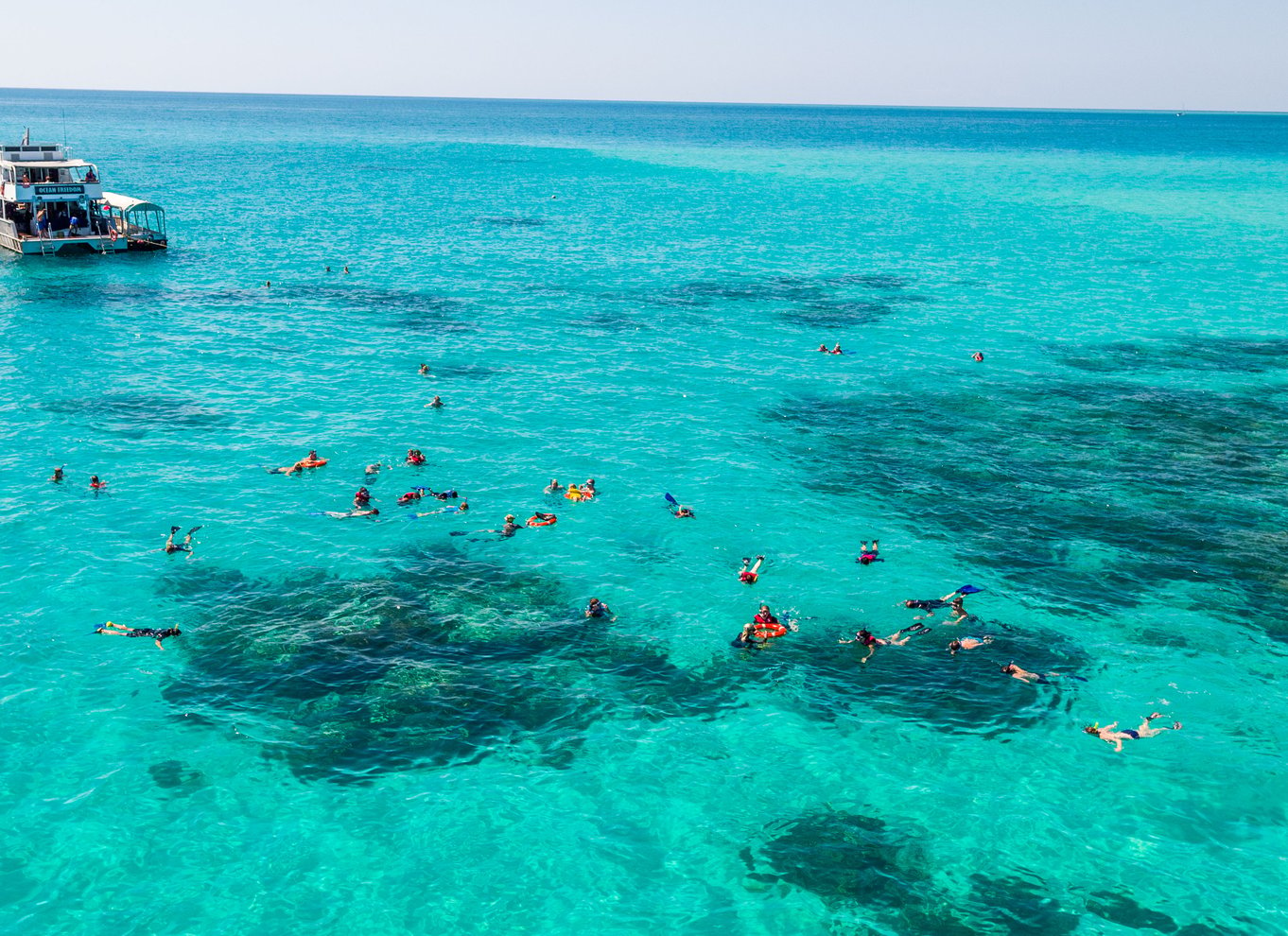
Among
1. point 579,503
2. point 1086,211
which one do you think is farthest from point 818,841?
point 1086,211

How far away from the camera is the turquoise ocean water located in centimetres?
2652

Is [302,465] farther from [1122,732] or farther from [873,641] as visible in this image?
[1122,732]

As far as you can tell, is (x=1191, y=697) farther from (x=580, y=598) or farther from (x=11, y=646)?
(x=11, y=646)

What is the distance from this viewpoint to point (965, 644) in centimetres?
3691

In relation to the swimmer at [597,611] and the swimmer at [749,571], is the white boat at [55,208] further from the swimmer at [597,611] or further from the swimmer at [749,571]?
the swimmer at [749,571]

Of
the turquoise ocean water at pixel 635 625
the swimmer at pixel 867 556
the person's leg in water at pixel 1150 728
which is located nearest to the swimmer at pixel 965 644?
the turquoise ocean water at pixel 635 625

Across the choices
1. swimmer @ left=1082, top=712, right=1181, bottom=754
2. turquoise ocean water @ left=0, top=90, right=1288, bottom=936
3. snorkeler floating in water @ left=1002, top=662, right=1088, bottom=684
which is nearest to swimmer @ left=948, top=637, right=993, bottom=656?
turquoise ocean water @ left=0, top=90, right=1288, bottom=936

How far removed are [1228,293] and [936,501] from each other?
69.6 m

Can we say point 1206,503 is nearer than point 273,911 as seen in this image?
No

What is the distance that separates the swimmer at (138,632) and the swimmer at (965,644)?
99.9 ft

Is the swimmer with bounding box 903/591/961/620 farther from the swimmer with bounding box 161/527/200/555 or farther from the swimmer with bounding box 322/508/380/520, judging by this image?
the swimmer with bounding box 161/527/200/555

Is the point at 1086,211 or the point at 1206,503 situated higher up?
the point at 1086,211

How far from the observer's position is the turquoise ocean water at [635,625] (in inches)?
1044

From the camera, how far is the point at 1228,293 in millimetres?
98062
